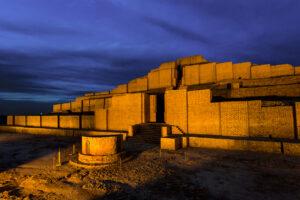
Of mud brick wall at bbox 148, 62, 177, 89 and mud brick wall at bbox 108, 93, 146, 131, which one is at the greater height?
mud brick wall at bbox 148, 62, 177, 89

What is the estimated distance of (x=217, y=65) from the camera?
2259cm

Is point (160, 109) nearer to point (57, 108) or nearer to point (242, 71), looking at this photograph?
point (242, 71)

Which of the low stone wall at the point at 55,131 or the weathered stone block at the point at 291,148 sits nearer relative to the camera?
the weathered stone block at the point at 291,148

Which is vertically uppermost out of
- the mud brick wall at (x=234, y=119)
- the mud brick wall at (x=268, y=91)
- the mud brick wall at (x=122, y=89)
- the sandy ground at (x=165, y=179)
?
the mud brick wall at (x=122, y=89)

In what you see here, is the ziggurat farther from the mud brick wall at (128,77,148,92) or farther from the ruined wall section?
the mud brick wall at (128,77,148,92)

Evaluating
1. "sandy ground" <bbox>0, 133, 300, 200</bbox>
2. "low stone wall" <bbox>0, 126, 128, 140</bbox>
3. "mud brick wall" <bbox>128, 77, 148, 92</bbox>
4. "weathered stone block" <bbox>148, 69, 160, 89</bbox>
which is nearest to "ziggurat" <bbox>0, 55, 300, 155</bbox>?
"low stone wall" <bbox>0, 126, 128, 140</bbox>

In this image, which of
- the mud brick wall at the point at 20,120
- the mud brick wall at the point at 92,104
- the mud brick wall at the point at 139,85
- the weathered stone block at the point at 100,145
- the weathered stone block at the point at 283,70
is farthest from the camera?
the mud brick wall at the point at 92,104

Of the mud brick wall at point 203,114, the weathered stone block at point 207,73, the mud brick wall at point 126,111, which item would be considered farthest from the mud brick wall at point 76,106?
the mud brick wall at point 203,114

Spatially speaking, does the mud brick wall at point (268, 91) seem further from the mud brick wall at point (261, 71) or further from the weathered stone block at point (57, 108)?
the weathered stone block at point (57, 108)

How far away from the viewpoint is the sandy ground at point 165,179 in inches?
195

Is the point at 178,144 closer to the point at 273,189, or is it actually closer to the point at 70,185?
the point at 273,189

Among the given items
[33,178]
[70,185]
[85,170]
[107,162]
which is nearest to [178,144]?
[107,162]

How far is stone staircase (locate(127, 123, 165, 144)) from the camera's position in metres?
13.3

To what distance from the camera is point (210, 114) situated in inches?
501
